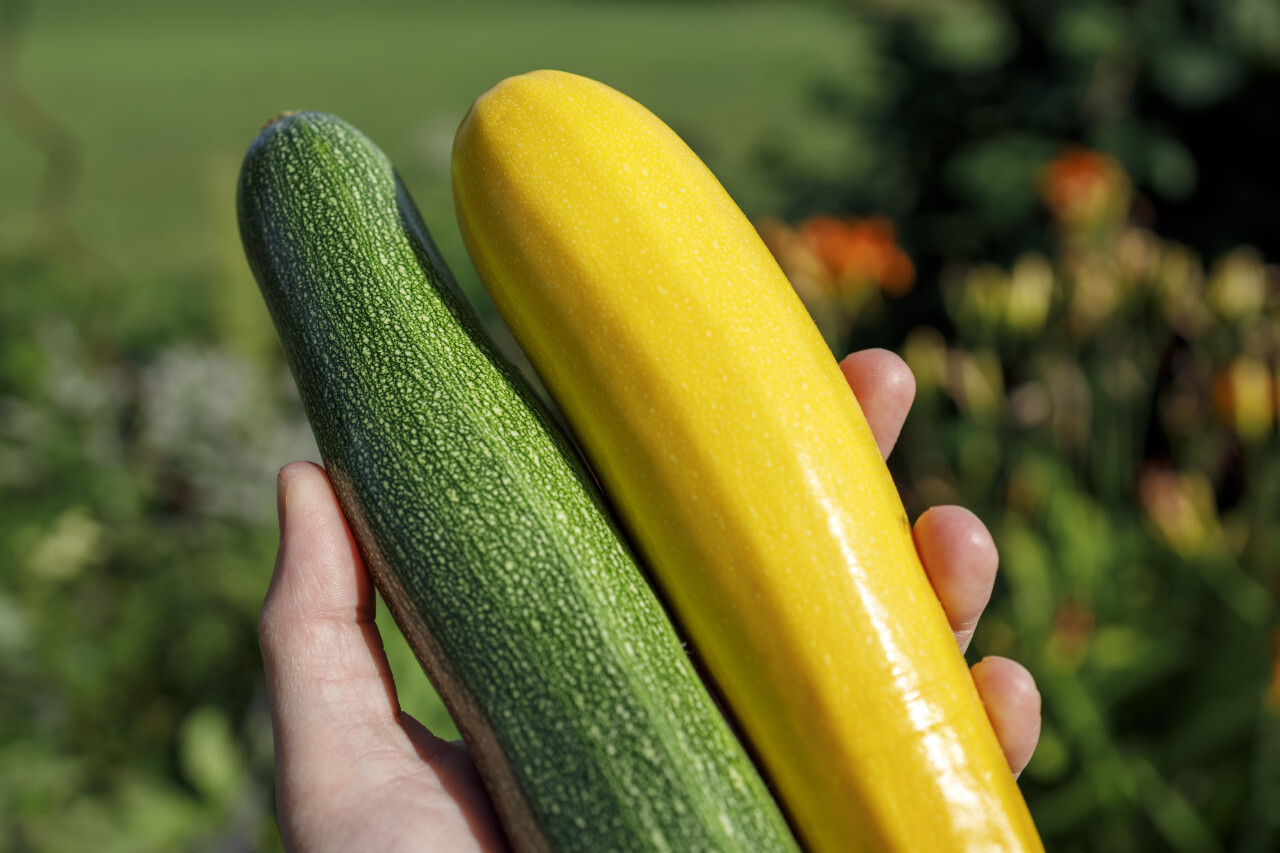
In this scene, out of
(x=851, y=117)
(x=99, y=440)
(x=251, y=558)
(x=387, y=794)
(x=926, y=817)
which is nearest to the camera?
(x=926, y=817)

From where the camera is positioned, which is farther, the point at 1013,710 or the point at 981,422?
the point at 981,422

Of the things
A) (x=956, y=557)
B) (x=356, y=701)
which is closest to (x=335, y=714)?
(x=356, y=701)

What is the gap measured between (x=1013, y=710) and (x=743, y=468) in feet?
2.35

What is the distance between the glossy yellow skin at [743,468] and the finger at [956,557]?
0.17 metres

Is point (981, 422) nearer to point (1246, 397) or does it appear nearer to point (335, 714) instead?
point (1246, 397)

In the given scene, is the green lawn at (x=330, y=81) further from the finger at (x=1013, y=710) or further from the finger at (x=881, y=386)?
the finger at (x=1013, y=710)

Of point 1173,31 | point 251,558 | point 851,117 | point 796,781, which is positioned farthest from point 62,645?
point 1173,31

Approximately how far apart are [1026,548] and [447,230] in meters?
3.34

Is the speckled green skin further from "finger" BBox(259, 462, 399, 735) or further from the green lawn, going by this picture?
the green lawn

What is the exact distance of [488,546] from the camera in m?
1.61

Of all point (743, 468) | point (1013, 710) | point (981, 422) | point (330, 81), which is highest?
point (743, 468)

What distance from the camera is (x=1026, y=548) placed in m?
2.89

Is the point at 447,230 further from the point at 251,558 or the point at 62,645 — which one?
the point at 62,645

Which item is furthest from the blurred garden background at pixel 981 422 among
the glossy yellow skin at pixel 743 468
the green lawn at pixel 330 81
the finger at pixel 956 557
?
the glossy yellow skin at pixel 743 468
